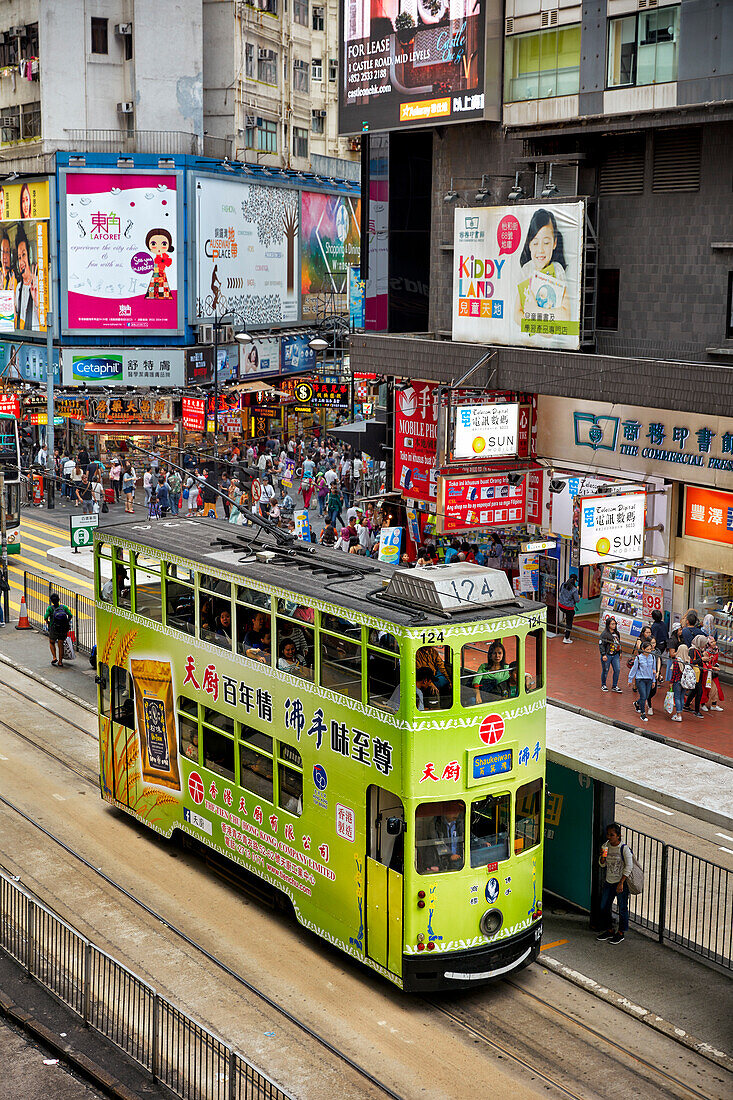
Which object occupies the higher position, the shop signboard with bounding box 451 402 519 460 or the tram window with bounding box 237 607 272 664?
the shop signboard with bounding box 451 402 519 460

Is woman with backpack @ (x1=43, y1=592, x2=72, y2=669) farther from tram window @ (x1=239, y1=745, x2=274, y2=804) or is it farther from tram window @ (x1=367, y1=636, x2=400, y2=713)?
tram window @ (x1=367, y1=636, x2=400, y2=713)

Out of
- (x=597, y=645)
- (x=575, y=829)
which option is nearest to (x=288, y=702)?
(x=575, y=829)

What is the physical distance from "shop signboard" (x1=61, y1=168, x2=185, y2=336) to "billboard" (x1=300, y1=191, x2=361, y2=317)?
34.4 ft

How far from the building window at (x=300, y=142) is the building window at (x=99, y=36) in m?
11.3

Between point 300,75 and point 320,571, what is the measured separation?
52.0 meters

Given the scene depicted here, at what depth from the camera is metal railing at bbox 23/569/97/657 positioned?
1177 inches

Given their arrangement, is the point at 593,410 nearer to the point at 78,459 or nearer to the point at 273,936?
the point at 273,936

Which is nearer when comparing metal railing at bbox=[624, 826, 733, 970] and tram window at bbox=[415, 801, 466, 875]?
tram window at bbox=[415, 801, 466, 875]

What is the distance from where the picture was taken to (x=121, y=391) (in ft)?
169

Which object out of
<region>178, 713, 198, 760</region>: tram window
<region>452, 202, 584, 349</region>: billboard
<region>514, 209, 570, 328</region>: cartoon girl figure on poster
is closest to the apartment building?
<region>452, 202, 584, 349</region>: billboard

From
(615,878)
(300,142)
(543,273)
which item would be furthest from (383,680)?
(300,142)

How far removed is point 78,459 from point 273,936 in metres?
37.4

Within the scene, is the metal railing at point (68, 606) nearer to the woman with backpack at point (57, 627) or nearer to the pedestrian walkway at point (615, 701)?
the woman with backpack at point (57, 627)

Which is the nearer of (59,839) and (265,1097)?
(265,1097)
